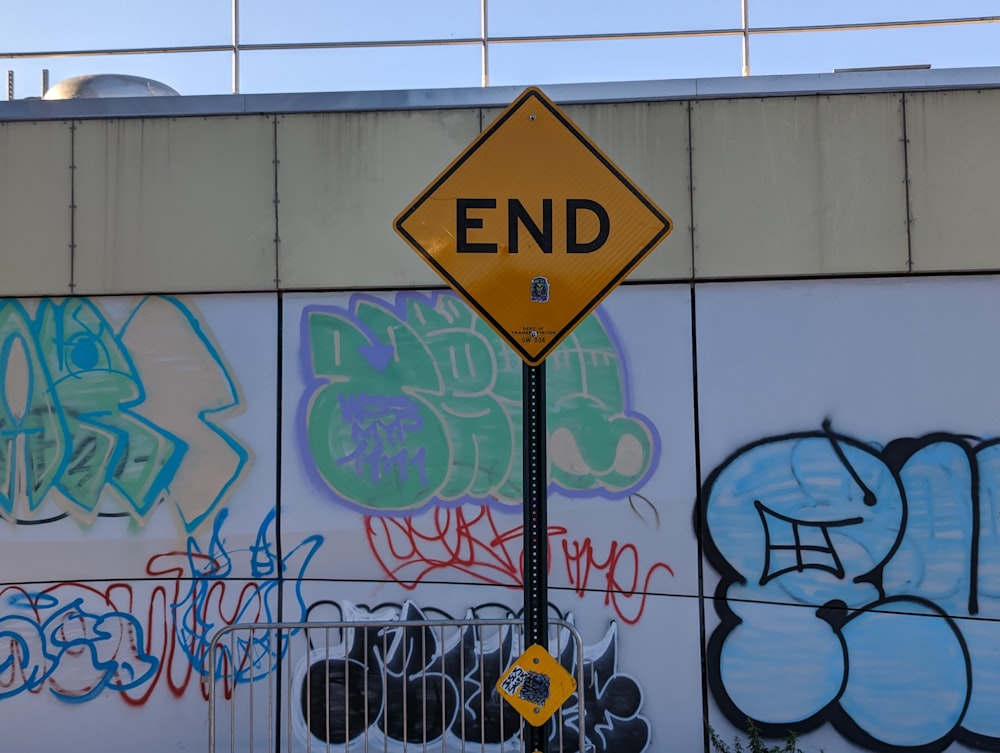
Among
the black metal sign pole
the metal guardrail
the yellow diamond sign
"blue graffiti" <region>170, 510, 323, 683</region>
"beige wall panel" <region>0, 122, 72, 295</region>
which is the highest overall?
"beige wall panel" <region>0, 122, 72, 295</region>

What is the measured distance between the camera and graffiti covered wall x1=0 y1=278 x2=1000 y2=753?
263 inches

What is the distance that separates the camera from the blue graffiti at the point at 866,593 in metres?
6.65

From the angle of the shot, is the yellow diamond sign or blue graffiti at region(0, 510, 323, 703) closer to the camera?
the yellow diamond sign

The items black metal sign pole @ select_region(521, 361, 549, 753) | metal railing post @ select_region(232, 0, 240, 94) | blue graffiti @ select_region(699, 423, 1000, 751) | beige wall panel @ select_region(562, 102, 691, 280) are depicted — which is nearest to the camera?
black metal sign pole @ select_region(521, 361, 549, 753)

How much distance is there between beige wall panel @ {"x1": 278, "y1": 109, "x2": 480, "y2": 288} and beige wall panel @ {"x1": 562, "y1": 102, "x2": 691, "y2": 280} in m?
0.98

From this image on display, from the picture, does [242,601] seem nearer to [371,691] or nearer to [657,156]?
[371,691]

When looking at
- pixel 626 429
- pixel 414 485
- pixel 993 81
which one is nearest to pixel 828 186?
pixel 993 81

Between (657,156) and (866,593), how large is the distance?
3.32m

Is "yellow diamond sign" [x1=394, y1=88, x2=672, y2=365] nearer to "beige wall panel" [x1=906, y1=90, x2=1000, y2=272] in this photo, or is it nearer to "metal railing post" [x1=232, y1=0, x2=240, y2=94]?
"beige wall panel" [x1=906, y1=90, x2=1000, y2=272]

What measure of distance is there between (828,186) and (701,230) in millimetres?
933

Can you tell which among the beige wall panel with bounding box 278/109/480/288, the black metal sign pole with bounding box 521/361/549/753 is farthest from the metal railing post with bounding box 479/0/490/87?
the black metal sign pole with bounding box 521/361/549/753

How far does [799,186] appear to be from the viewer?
690 centimetres

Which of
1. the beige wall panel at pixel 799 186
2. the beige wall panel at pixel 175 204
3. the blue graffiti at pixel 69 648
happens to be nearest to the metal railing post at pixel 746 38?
the beige wall panel at pixel 799 186

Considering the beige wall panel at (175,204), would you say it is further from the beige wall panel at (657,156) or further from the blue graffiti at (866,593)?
the blue graffiti at (866,593)
